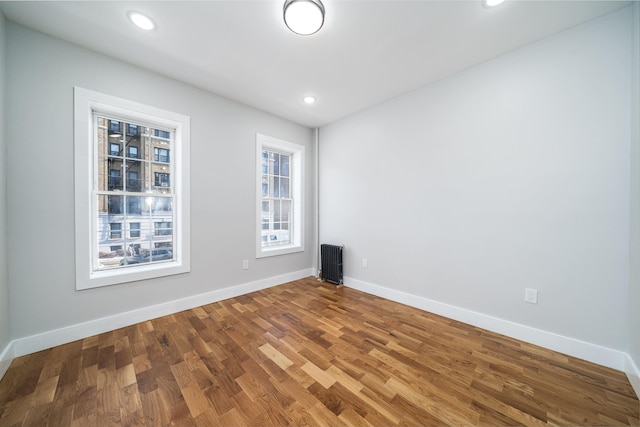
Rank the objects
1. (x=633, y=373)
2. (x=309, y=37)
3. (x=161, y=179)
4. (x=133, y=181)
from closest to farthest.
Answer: (x=633, y=373) → (x=309, y=37) → (x=133, y=181) → (x=161, y=179)

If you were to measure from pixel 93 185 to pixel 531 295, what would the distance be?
438 cm

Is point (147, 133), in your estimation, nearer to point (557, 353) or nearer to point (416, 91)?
point (416, 91)

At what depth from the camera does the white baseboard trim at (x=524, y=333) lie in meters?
1.79

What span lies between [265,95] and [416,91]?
1959 mm

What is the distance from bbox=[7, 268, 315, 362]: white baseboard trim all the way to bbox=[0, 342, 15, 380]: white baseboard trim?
0.02 meters

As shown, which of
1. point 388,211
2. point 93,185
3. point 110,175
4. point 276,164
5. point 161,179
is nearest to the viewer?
point 93,185

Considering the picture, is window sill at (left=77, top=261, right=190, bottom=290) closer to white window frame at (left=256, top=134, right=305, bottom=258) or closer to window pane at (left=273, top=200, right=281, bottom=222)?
white window frame at (left=256, top=134, right=305, bottom=258)

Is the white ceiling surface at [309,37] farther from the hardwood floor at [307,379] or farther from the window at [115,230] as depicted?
the hardwood floor at [307,379]

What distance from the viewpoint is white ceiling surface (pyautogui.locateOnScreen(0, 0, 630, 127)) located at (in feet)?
5.67

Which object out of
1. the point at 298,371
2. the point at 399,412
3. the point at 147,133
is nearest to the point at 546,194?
the point at 399,412

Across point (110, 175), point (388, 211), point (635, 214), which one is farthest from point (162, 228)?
point (635, 214)

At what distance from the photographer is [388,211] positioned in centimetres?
316

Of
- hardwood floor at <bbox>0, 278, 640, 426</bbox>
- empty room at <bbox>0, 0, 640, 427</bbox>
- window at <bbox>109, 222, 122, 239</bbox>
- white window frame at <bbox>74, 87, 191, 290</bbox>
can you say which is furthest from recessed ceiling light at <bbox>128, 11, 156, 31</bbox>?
hardwood floor at <bbox>0, 278, 640, 426</bbox>

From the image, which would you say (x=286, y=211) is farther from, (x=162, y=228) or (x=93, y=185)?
(x=93, y=185)
